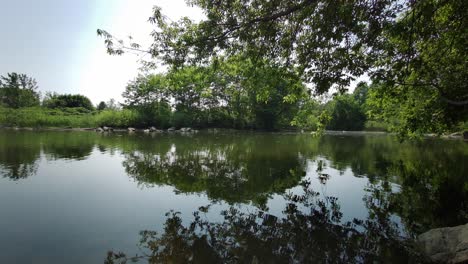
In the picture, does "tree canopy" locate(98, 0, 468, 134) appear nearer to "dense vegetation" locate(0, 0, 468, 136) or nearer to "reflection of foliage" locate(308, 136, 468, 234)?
"dense vegetation" locate(0, 0, 468, 136)

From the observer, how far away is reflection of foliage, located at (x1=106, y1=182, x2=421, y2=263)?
15.0 feet

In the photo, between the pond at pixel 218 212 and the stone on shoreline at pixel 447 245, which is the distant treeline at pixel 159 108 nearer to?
the pond at pixel 218 212

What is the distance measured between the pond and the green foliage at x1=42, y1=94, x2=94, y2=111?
47.9 meters

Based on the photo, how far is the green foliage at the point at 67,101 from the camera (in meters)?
53.2

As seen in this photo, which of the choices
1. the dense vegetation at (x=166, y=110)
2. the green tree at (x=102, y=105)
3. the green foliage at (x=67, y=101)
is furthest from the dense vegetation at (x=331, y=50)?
the green tree at (x=102, y=105)

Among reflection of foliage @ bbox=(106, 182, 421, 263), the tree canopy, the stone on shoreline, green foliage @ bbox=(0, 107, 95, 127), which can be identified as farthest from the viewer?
green foliage @ bbox=(0, 107, 95, 127)

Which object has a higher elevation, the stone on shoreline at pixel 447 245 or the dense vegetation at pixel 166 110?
the dense vegetation at pixel 166 110

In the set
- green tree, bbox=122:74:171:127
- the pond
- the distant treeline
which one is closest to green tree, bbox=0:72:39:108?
the distant treeline

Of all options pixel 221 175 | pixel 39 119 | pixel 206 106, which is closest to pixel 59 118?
pixel 39 119

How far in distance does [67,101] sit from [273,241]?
60790mm

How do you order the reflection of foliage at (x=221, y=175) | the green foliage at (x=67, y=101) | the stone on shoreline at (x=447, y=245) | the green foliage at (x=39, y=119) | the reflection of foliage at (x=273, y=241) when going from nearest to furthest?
1. the stone on shoreline at (x=447, y=245)
2. the reflection of foliage at (x=273, y=241)
3. the reflection of foliage at (x=221, y=175)
4. the green foliage at (x=39, y=119)
5. the green foliage at (x=67, y=101)

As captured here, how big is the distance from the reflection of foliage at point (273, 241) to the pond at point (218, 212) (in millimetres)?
19

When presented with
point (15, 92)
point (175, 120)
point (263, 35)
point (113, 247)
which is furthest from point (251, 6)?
point (15, 92)

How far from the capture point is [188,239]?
520 centimetres
